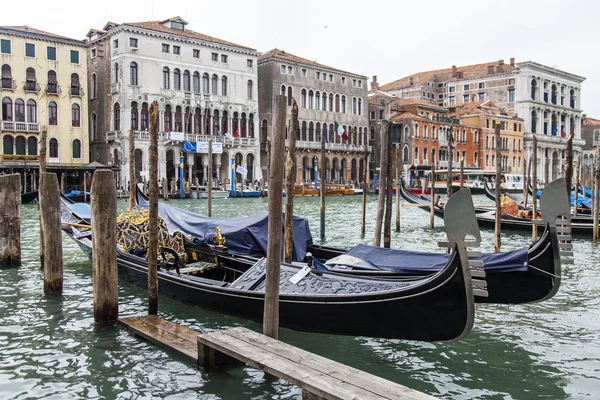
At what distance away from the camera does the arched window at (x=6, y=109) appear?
2261cm

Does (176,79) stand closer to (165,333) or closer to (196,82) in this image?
(196,82)

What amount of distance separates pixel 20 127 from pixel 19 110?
0.76 metres

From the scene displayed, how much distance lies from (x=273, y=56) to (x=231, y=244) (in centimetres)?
2500

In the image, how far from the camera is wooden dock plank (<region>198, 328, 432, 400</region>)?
2.59 m

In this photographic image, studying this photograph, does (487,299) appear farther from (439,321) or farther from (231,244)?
(231,244)

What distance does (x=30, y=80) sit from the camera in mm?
23047

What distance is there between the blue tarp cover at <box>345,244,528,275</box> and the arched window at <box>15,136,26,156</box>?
2070 centimetres

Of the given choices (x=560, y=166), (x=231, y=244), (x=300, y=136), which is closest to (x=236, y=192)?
(x=300, y=136)

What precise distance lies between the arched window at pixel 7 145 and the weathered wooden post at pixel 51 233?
61.9 feet

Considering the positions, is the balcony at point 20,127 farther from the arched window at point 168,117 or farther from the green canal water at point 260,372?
the green canal water at point 260,372

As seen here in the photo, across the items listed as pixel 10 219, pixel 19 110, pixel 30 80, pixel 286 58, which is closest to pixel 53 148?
pixel 19 110

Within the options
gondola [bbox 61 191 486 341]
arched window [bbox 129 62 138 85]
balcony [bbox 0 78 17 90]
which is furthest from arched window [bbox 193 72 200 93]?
gondola [bbox 61 191 486 341]

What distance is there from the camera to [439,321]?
137 inches

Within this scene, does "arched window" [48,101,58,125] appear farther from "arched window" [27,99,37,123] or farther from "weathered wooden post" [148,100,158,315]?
"weathered wooden post" [148,100,158,315]
